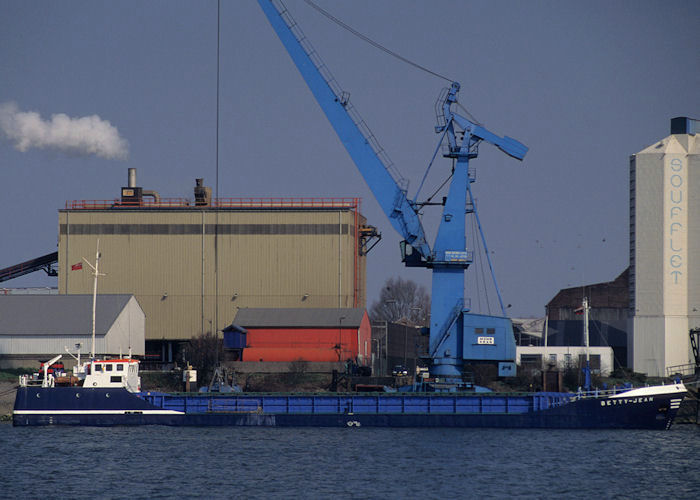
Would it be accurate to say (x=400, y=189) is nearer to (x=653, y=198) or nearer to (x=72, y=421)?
(x=72, y=421)

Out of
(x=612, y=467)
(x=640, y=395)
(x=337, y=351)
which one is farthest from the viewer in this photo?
(x=337, y=351)

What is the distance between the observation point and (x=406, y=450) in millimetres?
41156

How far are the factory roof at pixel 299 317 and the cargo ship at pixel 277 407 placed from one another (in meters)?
20.5

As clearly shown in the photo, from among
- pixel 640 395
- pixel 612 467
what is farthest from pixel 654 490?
pixel 640 395

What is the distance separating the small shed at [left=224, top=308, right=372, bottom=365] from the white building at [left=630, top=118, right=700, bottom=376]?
19.6m

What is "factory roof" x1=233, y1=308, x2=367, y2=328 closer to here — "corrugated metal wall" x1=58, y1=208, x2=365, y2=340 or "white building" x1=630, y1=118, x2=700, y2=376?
"corrugated metal wall" x1=58, y1=208, x2=365, y2=340

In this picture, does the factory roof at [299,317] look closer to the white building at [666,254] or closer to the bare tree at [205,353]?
the bare tree at [205,353]

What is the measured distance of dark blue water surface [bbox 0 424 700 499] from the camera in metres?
33.2

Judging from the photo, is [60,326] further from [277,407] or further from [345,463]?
Answer: [345,463]

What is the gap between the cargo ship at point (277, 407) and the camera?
159ft

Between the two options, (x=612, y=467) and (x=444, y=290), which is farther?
(x=444, y=290)

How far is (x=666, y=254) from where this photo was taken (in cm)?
7175

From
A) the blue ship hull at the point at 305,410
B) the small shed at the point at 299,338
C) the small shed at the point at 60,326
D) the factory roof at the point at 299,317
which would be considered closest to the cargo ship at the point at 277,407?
the blue ship hull at the point at 305,410

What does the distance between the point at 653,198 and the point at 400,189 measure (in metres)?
25.7
